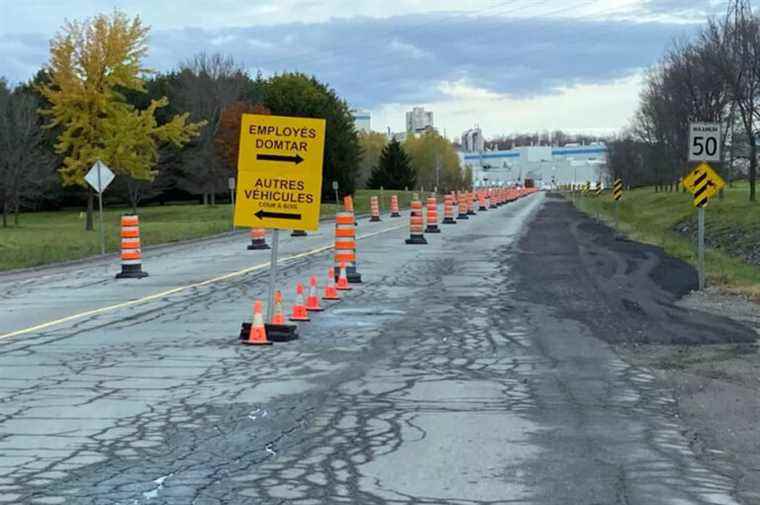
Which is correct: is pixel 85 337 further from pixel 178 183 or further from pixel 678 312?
pixel 178 183

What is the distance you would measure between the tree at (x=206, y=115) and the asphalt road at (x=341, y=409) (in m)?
57.7

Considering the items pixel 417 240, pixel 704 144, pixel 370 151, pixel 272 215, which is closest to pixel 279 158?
pixel 272 215

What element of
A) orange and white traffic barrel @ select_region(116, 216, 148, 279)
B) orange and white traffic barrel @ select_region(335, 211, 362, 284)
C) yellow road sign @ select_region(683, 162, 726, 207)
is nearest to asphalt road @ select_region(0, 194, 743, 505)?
orange and white traffic barrel @ select_region(335, 211, 362, 284)

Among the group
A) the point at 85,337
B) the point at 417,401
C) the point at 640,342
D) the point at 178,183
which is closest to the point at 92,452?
the point at 417,401

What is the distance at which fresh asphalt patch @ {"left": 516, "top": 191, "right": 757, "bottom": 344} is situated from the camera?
472 inches

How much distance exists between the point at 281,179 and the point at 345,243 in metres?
5.95

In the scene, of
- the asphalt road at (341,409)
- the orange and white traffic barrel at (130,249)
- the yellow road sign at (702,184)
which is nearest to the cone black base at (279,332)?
the asphalt road at (341,409)

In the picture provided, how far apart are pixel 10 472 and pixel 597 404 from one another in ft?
15.4

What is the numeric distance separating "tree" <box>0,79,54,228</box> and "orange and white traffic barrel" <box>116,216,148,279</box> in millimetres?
36982

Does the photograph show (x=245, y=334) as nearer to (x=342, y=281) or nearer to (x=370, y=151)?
(x=342, y=281)

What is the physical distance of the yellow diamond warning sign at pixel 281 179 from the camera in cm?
1137

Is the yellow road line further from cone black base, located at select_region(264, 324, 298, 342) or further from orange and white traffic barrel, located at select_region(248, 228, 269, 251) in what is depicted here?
cone black base, located at select_region(264, 324, 298, 342)

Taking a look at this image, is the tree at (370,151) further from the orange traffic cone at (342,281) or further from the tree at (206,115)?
the orange traffic cone at (342,281)

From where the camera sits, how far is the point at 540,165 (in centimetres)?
18888
